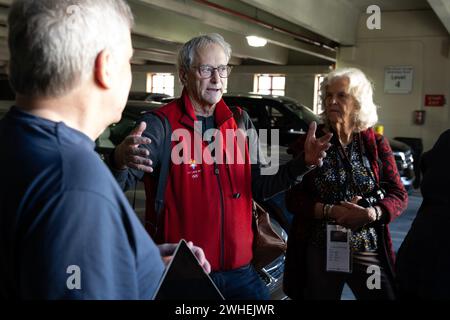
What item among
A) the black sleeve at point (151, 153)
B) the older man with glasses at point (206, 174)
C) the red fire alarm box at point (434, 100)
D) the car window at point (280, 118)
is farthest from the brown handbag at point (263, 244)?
the red fire alarm box at point (434, 100)

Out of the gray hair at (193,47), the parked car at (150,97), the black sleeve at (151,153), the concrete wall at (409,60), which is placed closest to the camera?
the black sleeve at (151,153)

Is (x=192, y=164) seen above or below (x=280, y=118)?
below

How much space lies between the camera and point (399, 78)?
12.8 m

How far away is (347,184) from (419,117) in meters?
11.3

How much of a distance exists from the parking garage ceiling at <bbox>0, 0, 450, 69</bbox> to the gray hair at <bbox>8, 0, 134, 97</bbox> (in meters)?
5.56

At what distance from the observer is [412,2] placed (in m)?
11.4

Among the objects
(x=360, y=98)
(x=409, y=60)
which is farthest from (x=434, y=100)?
(x=360, y=98)

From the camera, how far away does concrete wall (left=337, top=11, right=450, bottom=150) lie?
1231 centimetres

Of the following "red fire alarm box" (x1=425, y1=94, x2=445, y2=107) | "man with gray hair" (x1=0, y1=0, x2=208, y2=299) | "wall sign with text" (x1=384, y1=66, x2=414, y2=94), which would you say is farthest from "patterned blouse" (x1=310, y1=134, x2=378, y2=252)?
"red fire alarm box" (x1=425, y1=94, x2=445, y2=107)

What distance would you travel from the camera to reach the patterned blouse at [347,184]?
2400mm

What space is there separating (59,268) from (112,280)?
0.11m

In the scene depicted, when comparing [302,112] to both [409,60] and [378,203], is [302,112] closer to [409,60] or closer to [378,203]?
[409,60]

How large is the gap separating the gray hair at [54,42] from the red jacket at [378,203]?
166 cm

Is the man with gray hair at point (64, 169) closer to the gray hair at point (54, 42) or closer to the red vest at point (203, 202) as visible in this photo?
the gray hair at point (54, 42)
